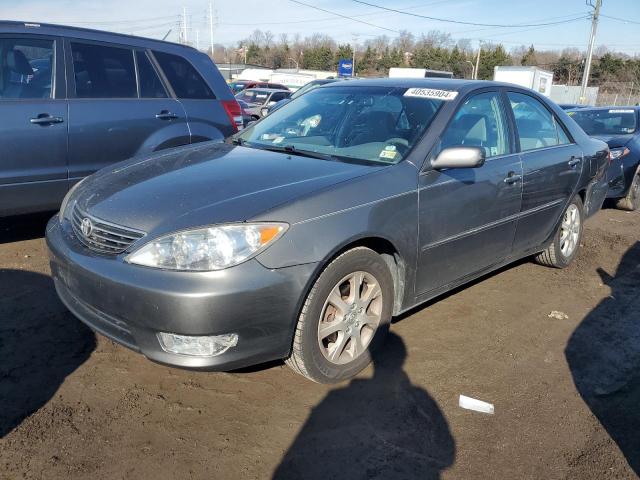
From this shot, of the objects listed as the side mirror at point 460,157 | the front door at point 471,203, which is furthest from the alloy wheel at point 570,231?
the side mirror at point 460,157

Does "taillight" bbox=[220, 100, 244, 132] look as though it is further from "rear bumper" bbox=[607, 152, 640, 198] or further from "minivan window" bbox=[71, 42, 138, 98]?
"rear bumper" bbox=[607, 152, 640, 198]

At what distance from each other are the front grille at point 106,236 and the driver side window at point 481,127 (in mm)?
2005

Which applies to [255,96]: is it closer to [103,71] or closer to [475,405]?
[103,71]

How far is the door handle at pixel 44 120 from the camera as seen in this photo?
14.8 feet

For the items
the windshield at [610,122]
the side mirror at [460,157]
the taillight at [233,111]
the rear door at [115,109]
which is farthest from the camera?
the windshield at [610,122]

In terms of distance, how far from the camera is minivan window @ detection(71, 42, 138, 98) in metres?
4.87

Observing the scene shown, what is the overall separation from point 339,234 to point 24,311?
233 cm

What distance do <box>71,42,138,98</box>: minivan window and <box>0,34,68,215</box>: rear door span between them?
16cm

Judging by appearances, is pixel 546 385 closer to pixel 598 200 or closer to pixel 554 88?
pixel 598 200

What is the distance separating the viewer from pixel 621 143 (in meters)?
7.87

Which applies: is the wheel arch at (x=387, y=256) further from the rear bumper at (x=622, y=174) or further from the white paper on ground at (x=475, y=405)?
the rear bumper at (x=622, y=174)

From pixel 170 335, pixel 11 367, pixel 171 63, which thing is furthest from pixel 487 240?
pixel 171 63

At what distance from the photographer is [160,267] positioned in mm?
2504

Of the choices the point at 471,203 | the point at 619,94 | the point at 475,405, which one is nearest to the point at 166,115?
the point at 471,203
